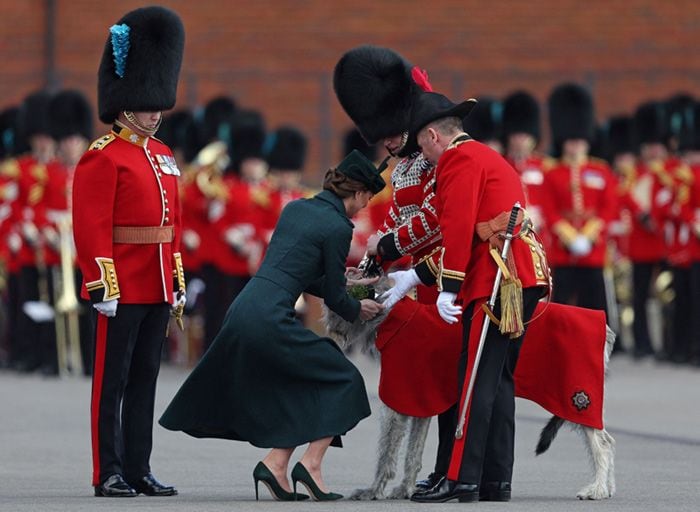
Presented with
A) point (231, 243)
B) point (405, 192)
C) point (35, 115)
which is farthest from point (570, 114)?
point (405, 192)

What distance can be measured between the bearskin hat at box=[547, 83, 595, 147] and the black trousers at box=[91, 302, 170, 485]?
350 inches

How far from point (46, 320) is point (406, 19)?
9360mm

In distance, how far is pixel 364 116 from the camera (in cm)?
926

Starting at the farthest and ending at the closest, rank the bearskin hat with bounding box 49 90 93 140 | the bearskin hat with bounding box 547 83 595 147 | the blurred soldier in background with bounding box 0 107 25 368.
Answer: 1. the bearskin hat with bounding box 547 83 595 147
2. the blurred soldier in background with bounding box 0 107 25 368
3. the bearskin hat with bounding box 49 90 93 140

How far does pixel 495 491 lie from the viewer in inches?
336

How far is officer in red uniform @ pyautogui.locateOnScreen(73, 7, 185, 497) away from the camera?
8.76 meters

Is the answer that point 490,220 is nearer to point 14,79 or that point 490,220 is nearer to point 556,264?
point 556,264

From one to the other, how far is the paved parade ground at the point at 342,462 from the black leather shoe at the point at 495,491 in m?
0.14

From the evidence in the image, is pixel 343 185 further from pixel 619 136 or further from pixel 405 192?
pixel 619 136

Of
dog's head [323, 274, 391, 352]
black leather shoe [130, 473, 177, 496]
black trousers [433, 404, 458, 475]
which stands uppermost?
dog's head [323, 274, 391, 352]

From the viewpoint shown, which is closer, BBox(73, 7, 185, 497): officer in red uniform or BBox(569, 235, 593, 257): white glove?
BBox(73, 7, 185, 497): officer in red uniform

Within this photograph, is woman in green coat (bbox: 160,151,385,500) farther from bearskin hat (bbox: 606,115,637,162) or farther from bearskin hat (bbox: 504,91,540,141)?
bearskin hat (bbox: 606,115,637,162)

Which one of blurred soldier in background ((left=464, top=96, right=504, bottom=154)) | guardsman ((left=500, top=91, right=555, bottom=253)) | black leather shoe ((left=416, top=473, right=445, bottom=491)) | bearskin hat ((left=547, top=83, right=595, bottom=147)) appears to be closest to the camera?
black leather shoe ((left=416, top=473, right=445, bottom=491))

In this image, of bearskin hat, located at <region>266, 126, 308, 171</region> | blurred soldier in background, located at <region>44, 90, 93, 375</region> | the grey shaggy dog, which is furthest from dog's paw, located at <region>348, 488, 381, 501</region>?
bearskin hat, located at <region>266, 126, 308, 171</region>
